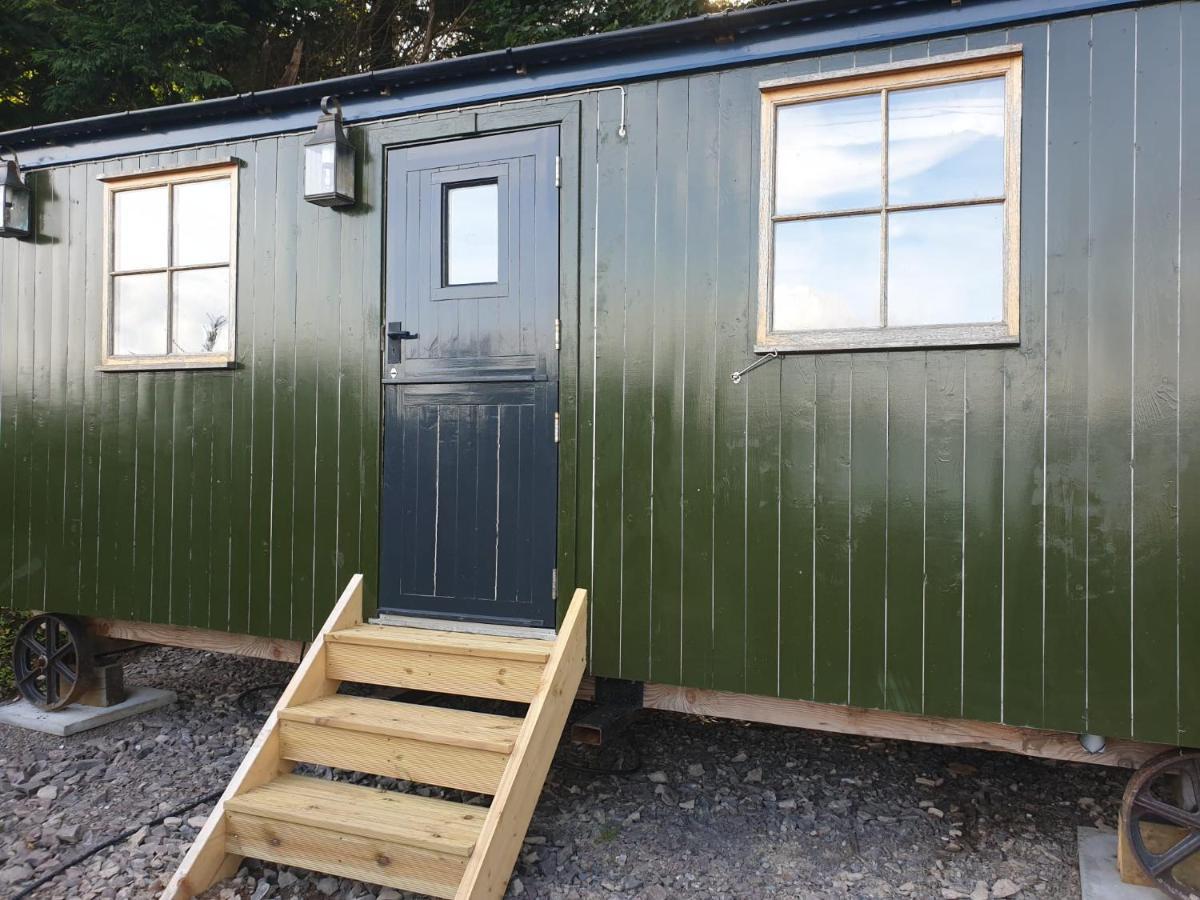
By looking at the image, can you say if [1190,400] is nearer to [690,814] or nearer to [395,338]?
[690,814]

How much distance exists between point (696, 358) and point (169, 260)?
2724mm

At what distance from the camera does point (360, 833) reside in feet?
8.43

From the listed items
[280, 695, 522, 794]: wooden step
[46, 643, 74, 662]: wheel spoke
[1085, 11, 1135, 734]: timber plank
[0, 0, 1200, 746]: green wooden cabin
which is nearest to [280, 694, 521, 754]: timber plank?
[280, 695, 522, 794]: wooden step

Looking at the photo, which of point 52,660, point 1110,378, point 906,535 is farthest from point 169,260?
point 1110,378

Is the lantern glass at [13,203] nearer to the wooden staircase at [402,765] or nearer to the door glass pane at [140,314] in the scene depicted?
the door glass pane at [140,314]

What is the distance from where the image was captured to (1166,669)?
8.18 ft

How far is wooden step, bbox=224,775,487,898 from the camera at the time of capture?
2.50m

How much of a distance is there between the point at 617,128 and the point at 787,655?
212 cm

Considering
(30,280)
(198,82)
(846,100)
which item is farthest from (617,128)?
(198,82)

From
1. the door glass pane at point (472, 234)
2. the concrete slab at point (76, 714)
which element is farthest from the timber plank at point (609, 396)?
the concrete slab at point (76, 714)

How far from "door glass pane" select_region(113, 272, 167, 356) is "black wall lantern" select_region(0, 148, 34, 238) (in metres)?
0.68

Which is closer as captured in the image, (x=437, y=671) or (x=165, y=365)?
(x=437, y=671)

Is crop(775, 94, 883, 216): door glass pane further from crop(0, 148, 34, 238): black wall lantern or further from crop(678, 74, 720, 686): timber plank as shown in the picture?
crop(0, 148, 34, 238): black wall lantern

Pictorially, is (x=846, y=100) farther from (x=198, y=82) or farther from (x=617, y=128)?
(x=198, y=82)
